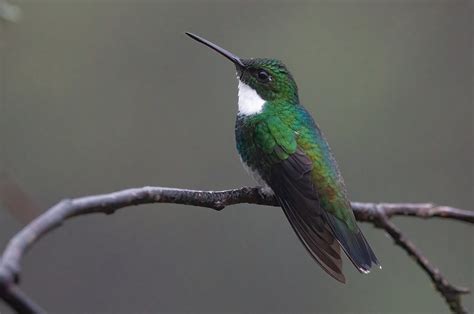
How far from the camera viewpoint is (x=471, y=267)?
6.88 meters

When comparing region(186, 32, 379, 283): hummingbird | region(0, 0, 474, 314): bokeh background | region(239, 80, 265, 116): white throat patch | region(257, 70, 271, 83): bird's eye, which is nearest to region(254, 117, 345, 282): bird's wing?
region(186, 32, 379, 283): hummingbird

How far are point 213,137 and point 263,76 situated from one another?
15.7 feet

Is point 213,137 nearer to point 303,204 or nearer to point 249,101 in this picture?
point 249,101

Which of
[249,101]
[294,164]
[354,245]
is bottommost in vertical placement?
[354,245]

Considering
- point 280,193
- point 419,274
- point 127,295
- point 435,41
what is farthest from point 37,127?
point 280,193

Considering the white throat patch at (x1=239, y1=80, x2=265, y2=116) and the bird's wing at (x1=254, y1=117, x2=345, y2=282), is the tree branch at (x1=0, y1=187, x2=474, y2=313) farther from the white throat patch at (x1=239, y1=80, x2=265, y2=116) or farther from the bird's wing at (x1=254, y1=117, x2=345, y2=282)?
the white throat patch at (x1=239, y1=80, x2=265, y2=116)

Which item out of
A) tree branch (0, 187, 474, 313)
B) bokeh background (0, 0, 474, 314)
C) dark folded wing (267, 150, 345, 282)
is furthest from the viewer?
bokeh background (0, 0, 474, 314)

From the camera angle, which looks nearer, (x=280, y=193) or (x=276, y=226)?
(x=280, y=193)

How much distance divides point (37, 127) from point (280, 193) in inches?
246

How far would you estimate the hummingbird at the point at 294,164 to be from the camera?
2.57 meters

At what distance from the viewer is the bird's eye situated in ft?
10.6

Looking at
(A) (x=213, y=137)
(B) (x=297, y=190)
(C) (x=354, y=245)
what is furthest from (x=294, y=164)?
(A) (x=213, y=137)

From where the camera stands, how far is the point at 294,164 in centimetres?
281

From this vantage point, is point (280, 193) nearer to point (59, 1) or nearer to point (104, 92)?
point (104, 92)
